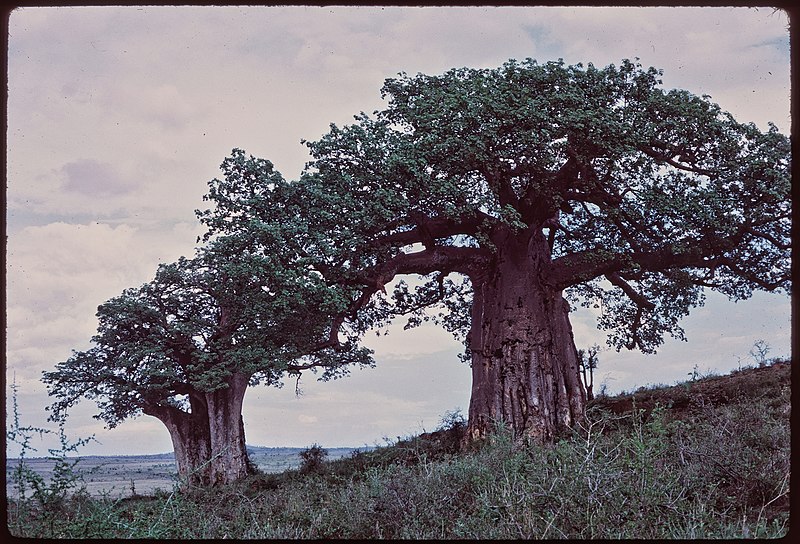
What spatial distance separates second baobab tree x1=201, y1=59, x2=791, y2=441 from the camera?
41.6ft

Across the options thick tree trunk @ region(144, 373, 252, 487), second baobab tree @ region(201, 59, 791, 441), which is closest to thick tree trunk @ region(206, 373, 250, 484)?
thick tree trunk @ region(144, 373, 252, 487)

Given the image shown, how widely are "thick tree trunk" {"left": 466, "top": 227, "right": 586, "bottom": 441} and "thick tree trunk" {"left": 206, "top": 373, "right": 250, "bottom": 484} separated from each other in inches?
202

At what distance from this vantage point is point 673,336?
1789cm

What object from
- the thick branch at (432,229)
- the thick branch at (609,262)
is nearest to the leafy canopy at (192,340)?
the thick branch at (432,229)

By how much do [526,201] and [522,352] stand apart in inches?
115

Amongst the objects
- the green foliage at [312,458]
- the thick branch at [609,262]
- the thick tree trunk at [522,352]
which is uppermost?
the thick branch at [609,262]

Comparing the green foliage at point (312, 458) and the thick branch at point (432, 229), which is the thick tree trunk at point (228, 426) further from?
the thick branch at point (432, 229)

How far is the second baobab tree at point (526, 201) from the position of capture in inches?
500

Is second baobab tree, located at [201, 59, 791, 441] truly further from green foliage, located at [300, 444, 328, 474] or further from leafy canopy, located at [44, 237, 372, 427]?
green foliage, located at [300, 444, 328, 474]

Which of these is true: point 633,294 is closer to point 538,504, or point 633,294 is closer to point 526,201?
point 526,201

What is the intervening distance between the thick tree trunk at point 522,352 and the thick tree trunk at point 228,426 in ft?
16.8

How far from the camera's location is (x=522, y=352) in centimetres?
1448

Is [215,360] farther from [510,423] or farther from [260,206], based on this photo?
[510,423]

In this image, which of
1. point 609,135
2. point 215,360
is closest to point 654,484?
point 609,135
